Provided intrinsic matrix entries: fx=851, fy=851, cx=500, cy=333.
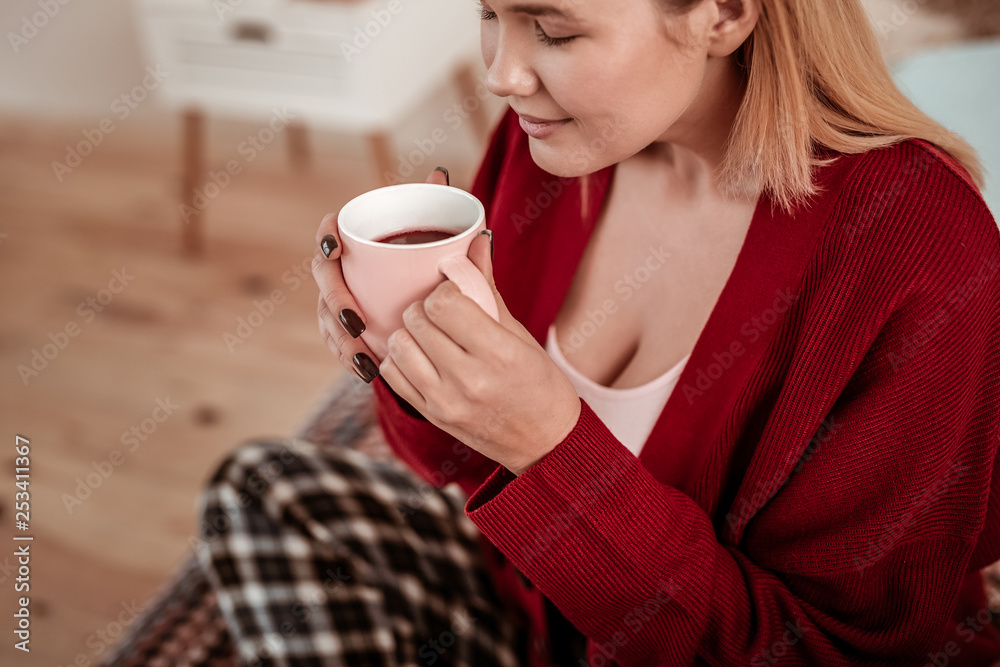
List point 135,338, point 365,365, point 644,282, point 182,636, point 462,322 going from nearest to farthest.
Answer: point 462,322 → point 365,365 → point 644,282 → point 182,636 → point 135,338

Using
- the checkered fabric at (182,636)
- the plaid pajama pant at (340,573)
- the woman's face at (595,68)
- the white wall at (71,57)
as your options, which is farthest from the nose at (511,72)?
the white wall at (71,57)

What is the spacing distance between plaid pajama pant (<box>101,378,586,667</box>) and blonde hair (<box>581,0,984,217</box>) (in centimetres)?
58

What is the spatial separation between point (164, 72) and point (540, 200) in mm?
1590

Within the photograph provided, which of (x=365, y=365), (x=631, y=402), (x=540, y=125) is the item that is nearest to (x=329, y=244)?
(x=365, y=365)

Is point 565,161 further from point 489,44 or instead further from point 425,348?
point 425,348

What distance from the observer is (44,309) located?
2.28 m

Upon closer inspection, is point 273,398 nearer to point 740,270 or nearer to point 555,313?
point 555,313

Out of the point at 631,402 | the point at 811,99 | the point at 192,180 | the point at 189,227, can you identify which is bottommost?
the point at 189,227

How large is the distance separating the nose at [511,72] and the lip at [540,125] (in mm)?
34

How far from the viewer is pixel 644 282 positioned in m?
0.97

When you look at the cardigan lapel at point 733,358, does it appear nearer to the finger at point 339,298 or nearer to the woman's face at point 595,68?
the woman's face at point 595,68

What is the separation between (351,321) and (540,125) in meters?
0.24

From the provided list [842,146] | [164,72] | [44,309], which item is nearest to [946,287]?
[842,146]

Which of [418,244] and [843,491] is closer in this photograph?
[418,244]
